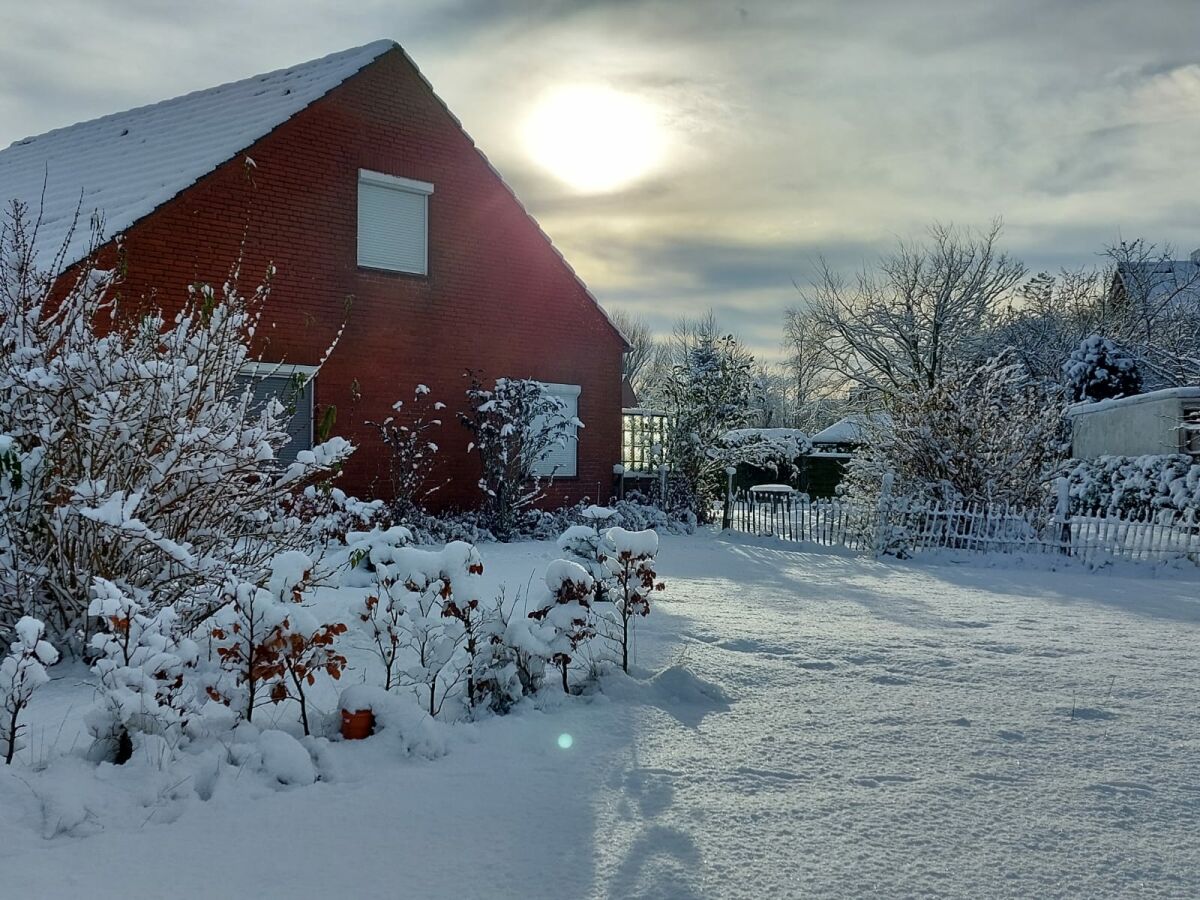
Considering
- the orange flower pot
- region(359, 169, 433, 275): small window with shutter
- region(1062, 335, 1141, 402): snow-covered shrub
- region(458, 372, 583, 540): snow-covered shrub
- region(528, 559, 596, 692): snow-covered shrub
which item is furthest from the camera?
region(1062, 335, 1141, 402): snow-covered shrub

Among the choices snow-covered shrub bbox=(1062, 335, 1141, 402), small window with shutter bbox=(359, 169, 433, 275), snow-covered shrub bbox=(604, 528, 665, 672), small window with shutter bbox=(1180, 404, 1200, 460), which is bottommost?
snow-covered shrub bbox=(604, 528, 665, 672)

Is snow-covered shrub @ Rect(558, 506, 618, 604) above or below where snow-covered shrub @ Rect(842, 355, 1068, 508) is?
below

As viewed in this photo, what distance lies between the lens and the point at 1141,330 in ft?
96.4

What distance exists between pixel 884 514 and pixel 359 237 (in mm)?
8307

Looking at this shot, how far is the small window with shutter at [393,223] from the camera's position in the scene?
13.4 meters

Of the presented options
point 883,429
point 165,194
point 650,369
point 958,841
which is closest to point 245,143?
point 165,194

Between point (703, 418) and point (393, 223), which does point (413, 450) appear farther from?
point (703, 418)

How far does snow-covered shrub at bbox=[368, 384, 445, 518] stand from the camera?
41.8ft

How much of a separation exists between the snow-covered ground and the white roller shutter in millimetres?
9483

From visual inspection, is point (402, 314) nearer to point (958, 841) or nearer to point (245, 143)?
Answer: point (245, 143)

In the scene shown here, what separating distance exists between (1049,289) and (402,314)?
88.5 feet

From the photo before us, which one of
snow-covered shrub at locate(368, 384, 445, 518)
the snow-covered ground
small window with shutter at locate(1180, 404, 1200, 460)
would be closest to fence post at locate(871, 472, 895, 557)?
small window with shutter at locate(1180, 404, 1200, 460)

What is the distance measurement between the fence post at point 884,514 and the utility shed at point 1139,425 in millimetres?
4942

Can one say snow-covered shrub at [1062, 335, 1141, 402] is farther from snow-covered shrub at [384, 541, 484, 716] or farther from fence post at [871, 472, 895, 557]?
snow-covered shrub at [384, 541, 484, 716]
